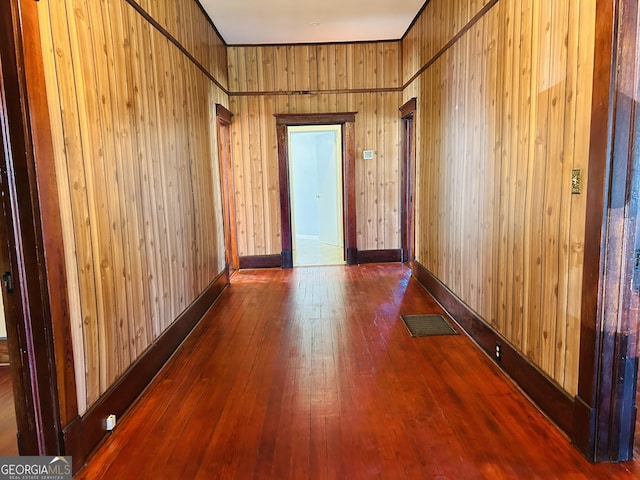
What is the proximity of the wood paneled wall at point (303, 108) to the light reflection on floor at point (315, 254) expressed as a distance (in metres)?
0.63

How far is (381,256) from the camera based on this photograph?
21.0ft

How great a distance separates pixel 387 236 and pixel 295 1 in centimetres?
332

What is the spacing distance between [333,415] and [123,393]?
1.17m

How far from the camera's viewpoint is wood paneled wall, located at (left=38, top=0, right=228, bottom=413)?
78.6 inches

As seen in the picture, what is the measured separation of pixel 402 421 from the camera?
90.4 inches

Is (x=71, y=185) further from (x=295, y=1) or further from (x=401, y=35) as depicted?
(x=401, y=35)

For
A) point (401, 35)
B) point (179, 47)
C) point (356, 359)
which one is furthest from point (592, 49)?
point (401, 35)

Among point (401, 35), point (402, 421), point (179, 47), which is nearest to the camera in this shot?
point (402, 421)

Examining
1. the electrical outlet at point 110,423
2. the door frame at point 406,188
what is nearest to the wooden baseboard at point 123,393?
the electrical outlet at point 110,423

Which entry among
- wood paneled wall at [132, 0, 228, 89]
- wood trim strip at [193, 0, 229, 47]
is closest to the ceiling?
wood trim strip at [193, 0, 229, 47]

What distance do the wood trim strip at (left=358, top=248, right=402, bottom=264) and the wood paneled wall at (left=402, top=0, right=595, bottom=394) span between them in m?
2.06

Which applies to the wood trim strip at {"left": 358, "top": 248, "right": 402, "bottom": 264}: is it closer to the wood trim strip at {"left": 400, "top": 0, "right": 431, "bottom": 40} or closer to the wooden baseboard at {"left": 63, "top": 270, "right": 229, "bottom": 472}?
the wood trim strip at {"left": 400, "top": 0, "right": 431, "bottom": 40}

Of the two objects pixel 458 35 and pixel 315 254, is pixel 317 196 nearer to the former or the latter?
pixel 315 254

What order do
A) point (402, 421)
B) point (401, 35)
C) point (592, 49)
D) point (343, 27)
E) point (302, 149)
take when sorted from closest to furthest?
point (592, 49), point (402, 421), point (343, 27), point (401, 35), point (302, 149)
